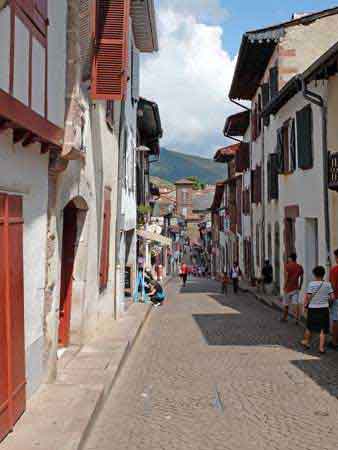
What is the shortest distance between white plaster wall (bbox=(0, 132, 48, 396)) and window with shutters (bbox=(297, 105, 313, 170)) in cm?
921

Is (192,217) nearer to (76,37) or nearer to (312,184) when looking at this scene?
(312,184)

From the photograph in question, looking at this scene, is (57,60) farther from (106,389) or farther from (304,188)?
(304,188)

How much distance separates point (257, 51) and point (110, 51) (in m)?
11.7

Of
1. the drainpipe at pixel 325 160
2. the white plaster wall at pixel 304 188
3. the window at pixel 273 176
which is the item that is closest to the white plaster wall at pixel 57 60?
the drainpipe at pixel 325 160

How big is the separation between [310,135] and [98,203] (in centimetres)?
574

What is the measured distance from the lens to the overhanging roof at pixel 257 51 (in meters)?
21.0

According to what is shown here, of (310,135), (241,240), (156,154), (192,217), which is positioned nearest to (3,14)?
(310,135)

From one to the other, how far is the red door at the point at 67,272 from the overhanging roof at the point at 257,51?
1164 centimetres

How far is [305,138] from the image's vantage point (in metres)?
16.0

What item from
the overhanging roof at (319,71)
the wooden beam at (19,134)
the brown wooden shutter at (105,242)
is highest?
the overhanging roof at (319,71)

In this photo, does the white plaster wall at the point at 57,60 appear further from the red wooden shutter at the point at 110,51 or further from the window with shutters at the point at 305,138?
the window with shutters at the point at 305,138

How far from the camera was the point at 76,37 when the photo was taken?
884cm

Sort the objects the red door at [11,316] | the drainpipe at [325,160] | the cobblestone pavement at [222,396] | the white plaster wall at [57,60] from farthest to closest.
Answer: the drainpipe at [325,160]
the white plaster wall at [57,60]
the cobblestone pavement at [222,396]
the red door at [11,316]

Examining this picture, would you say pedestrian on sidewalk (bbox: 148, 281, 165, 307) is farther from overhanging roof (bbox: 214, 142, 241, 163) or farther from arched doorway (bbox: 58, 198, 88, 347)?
overhanging roof (bbox: 214, 142, 241, 163)
